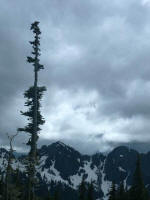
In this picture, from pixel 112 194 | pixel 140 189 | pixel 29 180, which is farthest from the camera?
pixel 112 194

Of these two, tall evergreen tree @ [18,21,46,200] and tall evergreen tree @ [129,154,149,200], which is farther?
tall evergreen tree @ [129,154,149,200]

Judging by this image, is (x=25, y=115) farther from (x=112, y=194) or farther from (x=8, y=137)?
(x=112, y=194)

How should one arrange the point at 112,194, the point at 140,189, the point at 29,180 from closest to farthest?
the point at 29,180, the point at 140,189, the point at 112,194

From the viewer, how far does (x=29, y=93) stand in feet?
134

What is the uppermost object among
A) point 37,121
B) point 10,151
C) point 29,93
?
point 29,93

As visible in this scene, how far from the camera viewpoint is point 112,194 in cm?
8244

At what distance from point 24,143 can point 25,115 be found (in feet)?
8.96

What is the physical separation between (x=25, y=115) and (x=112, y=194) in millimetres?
46913

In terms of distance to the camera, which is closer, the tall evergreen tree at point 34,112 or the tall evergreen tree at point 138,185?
the tall evergreen tree at point 34,112

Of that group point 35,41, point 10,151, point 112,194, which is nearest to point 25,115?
point 10,151

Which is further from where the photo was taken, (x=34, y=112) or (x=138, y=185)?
(x=138, y=185)

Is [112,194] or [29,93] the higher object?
[29,93]

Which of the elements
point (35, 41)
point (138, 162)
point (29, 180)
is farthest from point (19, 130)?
point (138, 162)

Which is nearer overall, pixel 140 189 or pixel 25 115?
pixel 25 115
